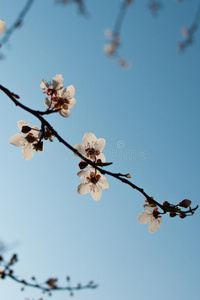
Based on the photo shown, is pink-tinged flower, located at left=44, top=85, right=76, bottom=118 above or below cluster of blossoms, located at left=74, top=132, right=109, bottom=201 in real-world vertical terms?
above

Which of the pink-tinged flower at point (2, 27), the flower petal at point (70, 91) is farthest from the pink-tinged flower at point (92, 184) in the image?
the pink-tinged flower at point (2, 27)

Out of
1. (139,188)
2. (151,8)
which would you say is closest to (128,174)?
(139,188)

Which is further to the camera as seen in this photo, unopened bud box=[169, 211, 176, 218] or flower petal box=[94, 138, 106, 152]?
flower petal box=[94, 138, 106, 152]

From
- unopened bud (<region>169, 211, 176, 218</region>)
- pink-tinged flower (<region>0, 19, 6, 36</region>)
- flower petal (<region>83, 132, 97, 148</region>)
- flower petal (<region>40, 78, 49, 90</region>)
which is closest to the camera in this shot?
pink-tinged flower (<region>0, 19, 6, 36</region>)

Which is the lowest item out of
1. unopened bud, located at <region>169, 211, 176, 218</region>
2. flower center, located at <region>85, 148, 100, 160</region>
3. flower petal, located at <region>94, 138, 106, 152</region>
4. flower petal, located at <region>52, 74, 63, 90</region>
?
unopened bud, located at <region>169, 211, 176, 218</region>

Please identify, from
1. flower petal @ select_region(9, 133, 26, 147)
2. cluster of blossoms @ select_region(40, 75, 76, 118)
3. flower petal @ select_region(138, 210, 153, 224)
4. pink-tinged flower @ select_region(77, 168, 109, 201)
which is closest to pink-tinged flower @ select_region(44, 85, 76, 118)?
cluster of blossoms @ select_region(40, 75, 76, 118)

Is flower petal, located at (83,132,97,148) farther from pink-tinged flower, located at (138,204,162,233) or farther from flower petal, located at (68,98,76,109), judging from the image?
pink-tinged flower, located at (138,204,162,233)

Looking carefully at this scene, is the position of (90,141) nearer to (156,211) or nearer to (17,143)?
(17,143)

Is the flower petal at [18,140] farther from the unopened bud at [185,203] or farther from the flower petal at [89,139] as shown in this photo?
the unopened bud at [185,203]

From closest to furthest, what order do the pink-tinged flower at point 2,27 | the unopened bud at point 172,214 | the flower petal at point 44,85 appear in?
the pink-tinged flower at point 2,27 < the unopened bud at point 172,214 < the flower petal at point 44,85
